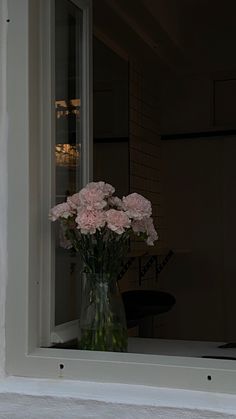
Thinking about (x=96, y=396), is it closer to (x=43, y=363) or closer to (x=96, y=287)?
(x=43, y=363)

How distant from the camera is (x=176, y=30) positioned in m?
3.90

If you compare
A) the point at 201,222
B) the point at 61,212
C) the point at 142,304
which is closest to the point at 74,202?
the point at 61,212

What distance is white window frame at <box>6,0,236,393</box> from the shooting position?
4.99 ft

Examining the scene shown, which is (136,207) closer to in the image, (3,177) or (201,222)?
(3,177)

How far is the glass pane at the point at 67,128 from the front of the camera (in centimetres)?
175

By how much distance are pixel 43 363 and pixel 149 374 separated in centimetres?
27

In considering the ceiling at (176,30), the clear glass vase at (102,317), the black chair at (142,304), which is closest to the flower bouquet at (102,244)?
the clear glass vase at (102,317)

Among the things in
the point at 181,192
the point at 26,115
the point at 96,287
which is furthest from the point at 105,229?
the point at 181,192

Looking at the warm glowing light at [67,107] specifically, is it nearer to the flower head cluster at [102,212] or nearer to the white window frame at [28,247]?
the white window frame at [28,247]

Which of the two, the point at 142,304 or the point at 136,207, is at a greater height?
the point at 136,207

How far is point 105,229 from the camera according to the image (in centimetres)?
162

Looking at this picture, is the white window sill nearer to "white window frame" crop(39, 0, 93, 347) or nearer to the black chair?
"white window frame" crop(39, 0, 93, 347)

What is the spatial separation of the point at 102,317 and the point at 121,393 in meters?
0.25

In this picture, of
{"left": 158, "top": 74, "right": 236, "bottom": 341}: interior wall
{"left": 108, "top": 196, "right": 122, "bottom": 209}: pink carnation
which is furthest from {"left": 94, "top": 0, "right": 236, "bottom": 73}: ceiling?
{"left": 108, "top": 196, "right": 122, "bottom": 209}: pink carnation
